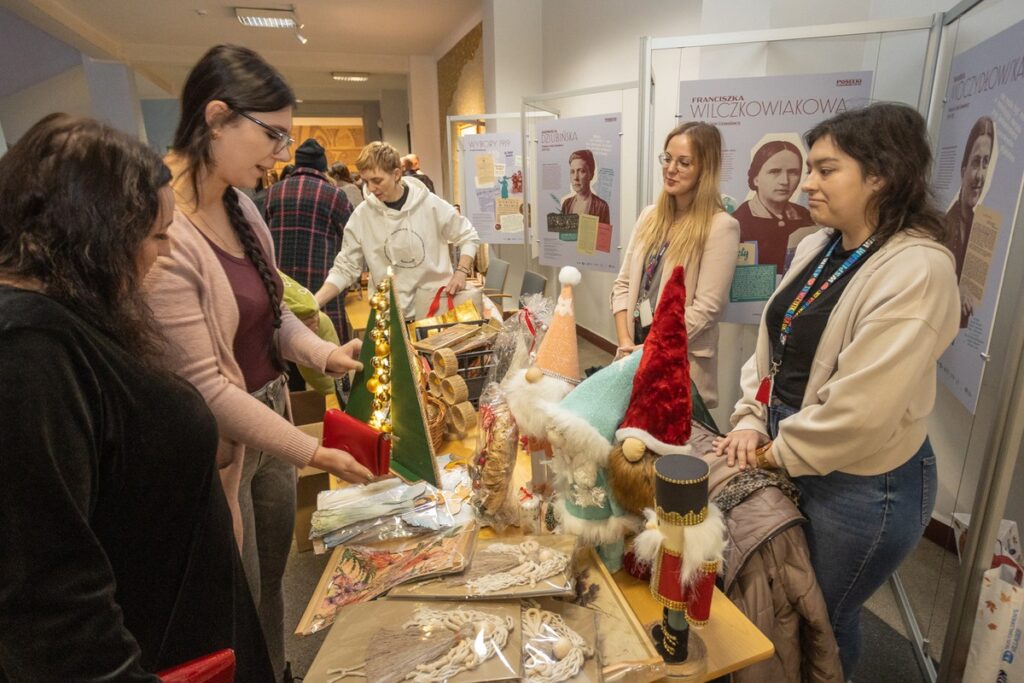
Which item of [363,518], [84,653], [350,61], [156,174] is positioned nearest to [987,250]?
[363,518]

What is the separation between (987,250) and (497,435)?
1.45 meters

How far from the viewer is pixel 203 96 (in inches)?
45.4

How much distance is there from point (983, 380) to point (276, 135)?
7.17ft

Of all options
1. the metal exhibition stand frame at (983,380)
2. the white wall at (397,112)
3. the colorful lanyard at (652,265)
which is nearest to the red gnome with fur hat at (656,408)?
the metal exhibition stand frame at (983,380)

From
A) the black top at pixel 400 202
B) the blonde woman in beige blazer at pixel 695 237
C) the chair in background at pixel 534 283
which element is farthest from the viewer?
the chair in background at pixel 534 283

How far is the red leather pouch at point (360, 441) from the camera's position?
1156 millimetres

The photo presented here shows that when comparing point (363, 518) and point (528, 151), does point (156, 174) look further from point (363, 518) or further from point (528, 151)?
point (528, 151)

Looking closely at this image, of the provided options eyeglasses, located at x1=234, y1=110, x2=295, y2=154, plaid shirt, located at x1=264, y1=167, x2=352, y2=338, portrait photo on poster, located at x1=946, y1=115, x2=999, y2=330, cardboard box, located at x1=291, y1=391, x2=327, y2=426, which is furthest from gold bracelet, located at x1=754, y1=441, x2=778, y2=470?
Answer: plaid shirt, located at x1=264, y1=167, x2=352, y2=338

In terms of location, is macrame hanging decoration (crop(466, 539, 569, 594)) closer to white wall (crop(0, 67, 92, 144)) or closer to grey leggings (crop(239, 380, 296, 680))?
grey leggings (crop(239, 380, 296, 680))

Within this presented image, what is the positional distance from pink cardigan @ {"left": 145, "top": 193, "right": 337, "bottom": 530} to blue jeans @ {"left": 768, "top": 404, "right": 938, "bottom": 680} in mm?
1138

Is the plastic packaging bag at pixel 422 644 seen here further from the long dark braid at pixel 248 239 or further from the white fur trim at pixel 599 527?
the long dark braid at pixel 248 239

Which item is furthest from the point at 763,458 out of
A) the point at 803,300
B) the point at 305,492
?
the point at 305,492

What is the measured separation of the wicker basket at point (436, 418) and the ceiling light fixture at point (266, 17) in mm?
6394

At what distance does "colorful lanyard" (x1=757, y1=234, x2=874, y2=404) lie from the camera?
50.8 inches
